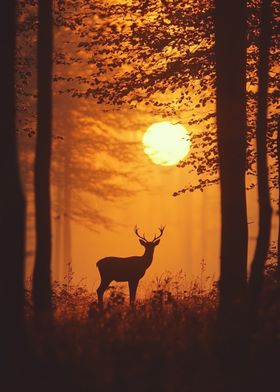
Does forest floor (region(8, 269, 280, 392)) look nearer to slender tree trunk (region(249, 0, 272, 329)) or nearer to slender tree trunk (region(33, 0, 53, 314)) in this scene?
slender tree trunk (region(249, 0, 272, 329))

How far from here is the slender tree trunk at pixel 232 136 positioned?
1398 cm

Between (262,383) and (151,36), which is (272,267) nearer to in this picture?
(151,36)

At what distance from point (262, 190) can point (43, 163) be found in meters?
3.72

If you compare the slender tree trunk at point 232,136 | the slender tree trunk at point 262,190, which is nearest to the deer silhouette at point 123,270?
the slender tree trunk at point 232,136

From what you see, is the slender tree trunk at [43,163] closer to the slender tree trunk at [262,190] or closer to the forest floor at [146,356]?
the forest floor at [146,356]

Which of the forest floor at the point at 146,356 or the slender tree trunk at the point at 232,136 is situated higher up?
the slender tree trunk at the point at 232,136

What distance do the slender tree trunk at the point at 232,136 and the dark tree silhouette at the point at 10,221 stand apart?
15.2 ft

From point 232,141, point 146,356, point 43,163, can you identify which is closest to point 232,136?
point 232,141

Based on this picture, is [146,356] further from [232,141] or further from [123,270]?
[123,270]

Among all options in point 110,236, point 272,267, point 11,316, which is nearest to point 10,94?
point 11,316

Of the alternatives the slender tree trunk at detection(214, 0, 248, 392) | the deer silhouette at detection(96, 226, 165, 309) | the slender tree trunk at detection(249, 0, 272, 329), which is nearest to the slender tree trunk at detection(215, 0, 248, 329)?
the slender tree trunk at detection(214, 0, 248, 392)

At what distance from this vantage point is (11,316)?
9969mm

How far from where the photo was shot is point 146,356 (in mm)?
9297

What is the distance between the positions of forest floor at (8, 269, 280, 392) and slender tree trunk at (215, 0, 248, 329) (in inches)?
90.6
